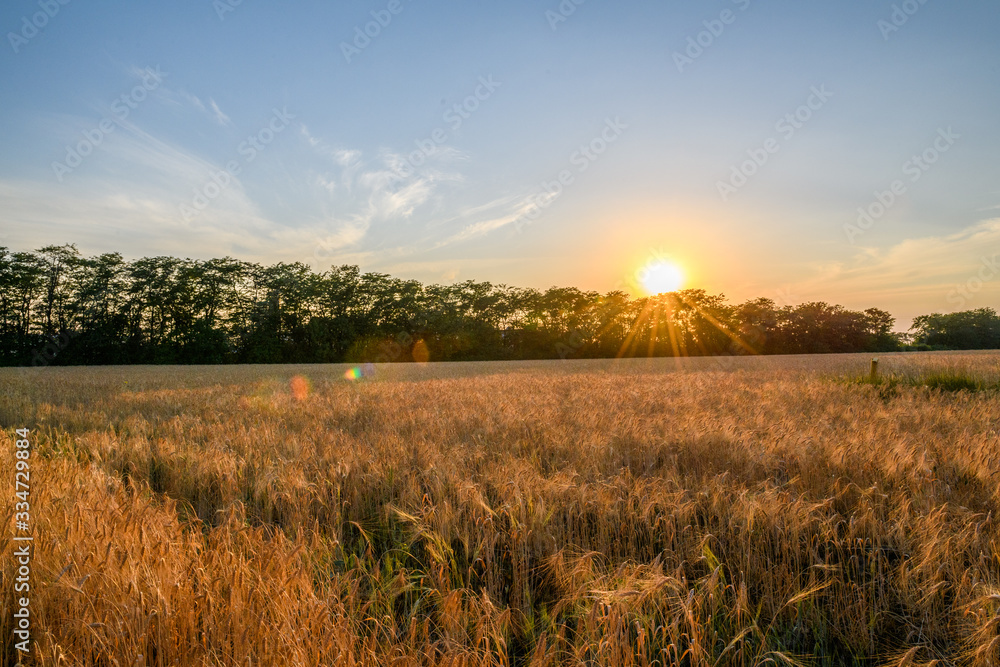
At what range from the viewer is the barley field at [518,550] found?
193 centimetres

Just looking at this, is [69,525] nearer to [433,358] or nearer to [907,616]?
[907,616]

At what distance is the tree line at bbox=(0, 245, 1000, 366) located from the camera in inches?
1876

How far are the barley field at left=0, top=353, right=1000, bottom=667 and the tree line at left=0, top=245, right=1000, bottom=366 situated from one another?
5086cm

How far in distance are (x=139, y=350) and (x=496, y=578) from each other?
58468 mm

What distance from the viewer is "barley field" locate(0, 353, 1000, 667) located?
193 cm

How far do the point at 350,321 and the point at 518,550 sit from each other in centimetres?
5651

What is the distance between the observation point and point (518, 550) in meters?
2.89

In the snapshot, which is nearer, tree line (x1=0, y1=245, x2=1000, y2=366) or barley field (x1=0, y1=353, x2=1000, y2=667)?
barley field (x1=0, y1=353, x2=1000, y2=667)

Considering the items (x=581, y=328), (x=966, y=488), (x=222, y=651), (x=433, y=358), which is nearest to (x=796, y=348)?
(x=581, y=328)

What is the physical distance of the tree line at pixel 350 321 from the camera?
47.7 m

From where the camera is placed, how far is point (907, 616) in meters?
2.40

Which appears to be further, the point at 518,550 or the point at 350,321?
the point at 350,321

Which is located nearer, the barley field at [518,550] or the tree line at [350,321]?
the barley field at [518,550]

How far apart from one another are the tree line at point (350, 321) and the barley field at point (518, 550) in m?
50.9
